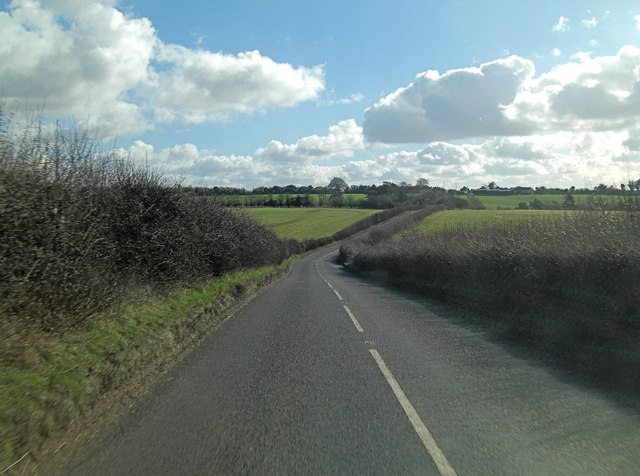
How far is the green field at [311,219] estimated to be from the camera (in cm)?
7956

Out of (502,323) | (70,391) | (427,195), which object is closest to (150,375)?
(70,391)

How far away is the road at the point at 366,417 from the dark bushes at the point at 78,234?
1.78 m

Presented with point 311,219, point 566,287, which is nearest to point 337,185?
point 311,219

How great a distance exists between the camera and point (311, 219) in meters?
93.0

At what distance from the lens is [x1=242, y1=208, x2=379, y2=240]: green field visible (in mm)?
79562

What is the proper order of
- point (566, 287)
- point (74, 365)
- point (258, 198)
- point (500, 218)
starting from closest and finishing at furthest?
point (74, 365) → point (566, 287) → point (500, 218) → point (258, 198)

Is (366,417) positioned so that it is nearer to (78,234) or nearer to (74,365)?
(74,365)

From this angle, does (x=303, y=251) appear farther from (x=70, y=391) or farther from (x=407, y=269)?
(x=70, y=391)

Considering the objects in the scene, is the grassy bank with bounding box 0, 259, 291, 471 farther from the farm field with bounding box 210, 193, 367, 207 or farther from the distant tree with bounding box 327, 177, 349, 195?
the distant tree with bounding box 327, 177, 349, 195

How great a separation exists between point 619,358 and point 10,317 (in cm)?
812

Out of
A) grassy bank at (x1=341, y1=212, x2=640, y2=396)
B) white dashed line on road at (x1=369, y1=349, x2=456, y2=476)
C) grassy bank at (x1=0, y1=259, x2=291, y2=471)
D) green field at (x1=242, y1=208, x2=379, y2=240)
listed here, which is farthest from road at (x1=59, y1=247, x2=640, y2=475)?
green field at (x1=242, y1=208, x2=379, y2=240)

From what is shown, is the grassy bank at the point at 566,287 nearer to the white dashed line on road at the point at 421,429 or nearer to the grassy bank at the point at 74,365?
the white dashed line on road at the point at 421,429

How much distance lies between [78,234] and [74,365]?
2274 mm

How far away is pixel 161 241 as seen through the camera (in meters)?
10.6
